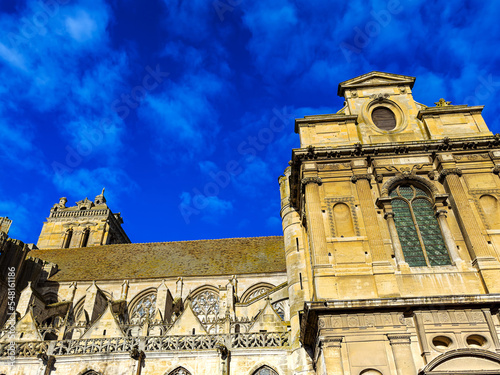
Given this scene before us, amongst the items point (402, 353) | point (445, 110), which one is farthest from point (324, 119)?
point (402, 353)

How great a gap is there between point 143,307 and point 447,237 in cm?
1869

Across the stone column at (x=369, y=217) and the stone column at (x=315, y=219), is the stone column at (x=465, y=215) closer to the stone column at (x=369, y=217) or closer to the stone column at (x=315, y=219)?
the stone column at (x=369, y=217)

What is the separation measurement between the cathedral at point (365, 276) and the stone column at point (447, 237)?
0.03 meters

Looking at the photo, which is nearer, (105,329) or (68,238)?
(105,329)

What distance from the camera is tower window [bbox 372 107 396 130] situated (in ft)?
55.1

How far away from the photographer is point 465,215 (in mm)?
13461

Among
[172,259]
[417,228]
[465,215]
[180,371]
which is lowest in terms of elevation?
[180,371]

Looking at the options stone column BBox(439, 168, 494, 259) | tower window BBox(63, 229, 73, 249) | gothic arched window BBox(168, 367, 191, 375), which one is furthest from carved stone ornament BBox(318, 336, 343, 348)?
tower window BBox(63, 229, 73, 249)

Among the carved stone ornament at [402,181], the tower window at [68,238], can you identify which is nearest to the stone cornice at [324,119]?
the carved stone ornament at [402,181]

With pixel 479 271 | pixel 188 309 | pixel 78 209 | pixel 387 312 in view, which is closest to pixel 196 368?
pixel 188 309

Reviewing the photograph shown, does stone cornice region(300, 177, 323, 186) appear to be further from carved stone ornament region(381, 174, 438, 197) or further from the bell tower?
the bell tower

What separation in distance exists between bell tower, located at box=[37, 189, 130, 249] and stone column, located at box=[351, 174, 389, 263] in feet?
104

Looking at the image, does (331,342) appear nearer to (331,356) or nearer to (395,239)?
(331,356)

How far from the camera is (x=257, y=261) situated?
87.7 feet
